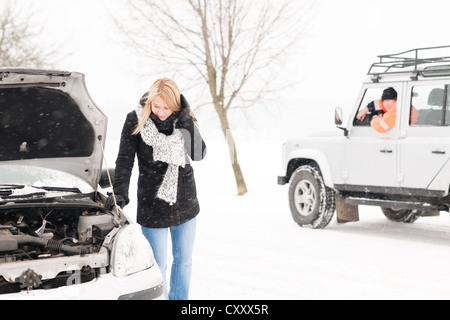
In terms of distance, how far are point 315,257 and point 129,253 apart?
443cm

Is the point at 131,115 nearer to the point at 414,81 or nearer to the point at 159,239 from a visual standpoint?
the point at 159,239

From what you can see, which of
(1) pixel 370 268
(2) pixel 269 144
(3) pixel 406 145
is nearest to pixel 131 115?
(1) pixel 370 268

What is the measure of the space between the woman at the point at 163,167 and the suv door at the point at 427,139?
15.7 feet

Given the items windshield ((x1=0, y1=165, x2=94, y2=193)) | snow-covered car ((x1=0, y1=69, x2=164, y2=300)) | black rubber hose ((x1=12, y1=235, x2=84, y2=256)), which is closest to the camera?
snow-covered car ((x1=0, y1=69, x2=164, y2=300))

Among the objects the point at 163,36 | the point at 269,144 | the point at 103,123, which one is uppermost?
the point at 163,36

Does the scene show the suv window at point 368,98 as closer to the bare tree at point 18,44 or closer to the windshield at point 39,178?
the windshield at point 39,178

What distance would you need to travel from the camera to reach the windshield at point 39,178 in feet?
16.7

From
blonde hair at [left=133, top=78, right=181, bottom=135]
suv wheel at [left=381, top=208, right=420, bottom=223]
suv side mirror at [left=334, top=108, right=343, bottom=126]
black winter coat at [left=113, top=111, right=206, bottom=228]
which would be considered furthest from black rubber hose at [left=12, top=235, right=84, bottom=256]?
suv wheel at [left=381, top=208, right=420, bottom=223]

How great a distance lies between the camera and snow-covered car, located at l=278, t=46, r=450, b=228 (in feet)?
29.0

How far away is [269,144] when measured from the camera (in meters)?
40.2

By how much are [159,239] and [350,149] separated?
5.63 metres

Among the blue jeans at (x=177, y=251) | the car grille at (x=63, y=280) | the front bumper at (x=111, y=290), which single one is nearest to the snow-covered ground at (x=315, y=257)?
the blue jeans at (x=177, y=251)

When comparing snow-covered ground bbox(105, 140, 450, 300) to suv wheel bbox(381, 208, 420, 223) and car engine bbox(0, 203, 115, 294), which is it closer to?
suv wheel bbox(381, 208, 420, 223)

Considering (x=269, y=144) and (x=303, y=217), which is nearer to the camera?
(x=303, y=217)
